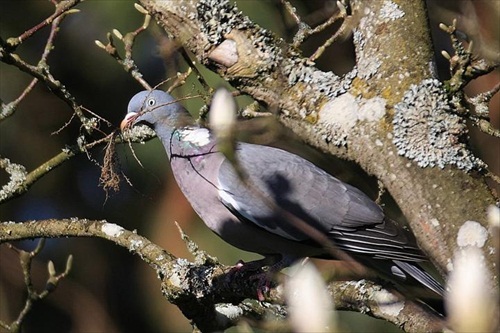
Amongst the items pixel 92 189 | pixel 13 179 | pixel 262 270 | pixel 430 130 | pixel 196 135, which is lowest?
pixel 430 130

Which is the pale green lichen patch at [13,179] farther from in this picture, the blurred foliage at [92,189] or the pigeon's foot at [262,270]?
the blurred foliage at [92,189]

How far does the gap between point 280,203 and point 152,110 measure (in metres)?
0.57

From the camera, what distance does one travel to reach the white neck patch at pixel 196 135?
279 centimetres

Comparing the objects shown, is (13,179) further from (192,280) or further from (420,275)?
(420,275)

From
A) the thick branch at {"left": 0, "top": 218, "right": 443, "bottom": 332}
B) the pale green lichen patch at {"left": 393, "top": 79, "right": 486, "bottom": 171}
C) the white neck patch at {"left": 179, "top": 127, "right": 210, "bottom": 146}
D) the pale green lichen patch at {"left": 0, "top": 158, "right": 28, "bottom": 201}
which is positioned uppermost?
the white neck patch at {"left": 179, "top": 127, "right": 210, "bottom": 146}

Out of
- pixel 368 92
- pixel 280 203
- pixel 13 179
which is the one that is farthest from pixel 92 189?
pixel 368 92

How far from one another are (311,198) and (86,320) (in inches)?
120

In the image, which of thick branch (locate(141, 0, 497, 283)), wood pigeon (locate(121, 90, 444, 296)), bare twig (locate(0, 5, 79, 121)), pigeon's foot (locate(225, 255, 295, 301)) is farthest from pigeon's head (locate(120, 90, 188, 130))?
thick branch (locate(141, 0, 497, 283))

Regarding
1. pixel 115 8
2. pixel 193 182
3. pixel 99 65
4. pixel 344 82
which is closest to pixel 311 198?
pixel 193 182

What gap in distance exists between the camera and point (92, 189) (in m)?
5.04

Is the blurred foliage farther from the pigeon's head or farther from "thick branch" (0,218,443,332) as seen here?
"thick branch" (0,218,443,332)

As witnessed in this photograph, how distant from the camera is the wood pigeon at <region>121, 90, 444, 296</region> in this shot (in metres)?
2.57

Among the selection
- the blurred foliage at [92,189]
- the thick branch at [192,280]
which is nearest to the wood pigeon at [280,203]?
the thick branch at [192,280]

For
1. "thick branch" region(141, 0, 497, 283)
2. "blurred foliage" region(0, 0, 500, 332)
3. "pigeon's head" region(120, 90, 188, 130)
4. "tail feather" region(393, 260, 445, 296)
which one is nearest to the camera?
"thick branch" region(141, 0, 497, 283)
